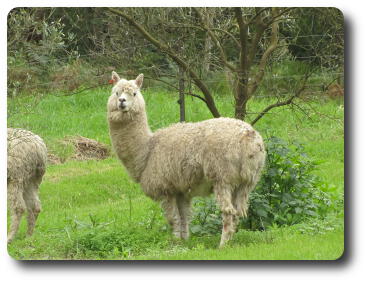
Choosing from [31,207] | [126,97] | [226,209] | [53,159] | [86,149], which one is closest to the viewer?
[226,209]

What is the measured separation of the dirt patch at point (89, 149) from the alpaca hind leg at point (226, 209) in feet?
15.9

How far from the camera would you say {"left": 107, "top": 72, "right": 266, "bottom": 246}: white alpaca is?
31.9 feet

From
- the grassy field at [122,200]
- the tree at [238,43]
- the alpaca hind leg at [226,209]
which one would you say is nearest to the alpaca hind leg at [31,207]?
the grassy field at [122,200]

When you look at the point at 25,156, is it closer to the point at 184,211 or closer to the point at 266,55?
the point at 184,211

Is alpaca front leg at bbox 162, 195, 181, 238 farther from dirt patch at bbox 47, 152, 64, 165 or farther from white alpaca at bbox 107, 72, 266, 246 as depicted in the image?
dirt patch at bbox 47, 152, 64, 165

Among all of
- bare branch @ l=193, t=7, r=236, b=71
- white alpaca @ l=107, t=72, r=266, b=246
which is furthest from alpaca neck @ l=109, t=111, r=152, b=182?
bare branch @ l=193, t=7, r=236, b=71

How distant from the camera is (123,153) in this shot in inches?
418

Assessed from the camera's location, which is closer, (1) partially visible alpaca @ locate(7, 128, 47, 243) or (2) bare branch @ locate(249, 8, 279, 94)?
(1) partially visible alpaca @ locate(7, 128, 47, 243)

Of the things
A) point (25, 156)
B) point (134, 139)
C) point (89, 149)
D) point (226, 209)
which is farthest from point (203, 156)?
point (89, 149)

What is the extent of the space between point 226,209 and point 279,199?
1.44 metres

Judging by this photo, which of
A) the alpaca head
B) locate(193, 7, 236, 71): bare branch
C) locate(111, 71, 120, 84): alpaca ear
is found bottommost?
the alpaca head

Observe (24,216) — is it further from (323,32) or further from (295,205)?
(323,32)

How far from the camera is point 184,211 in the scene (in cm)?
1055

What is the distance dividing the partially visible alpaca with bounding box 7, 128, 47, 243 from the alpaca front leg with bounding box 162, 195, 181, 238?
6.11 feet
